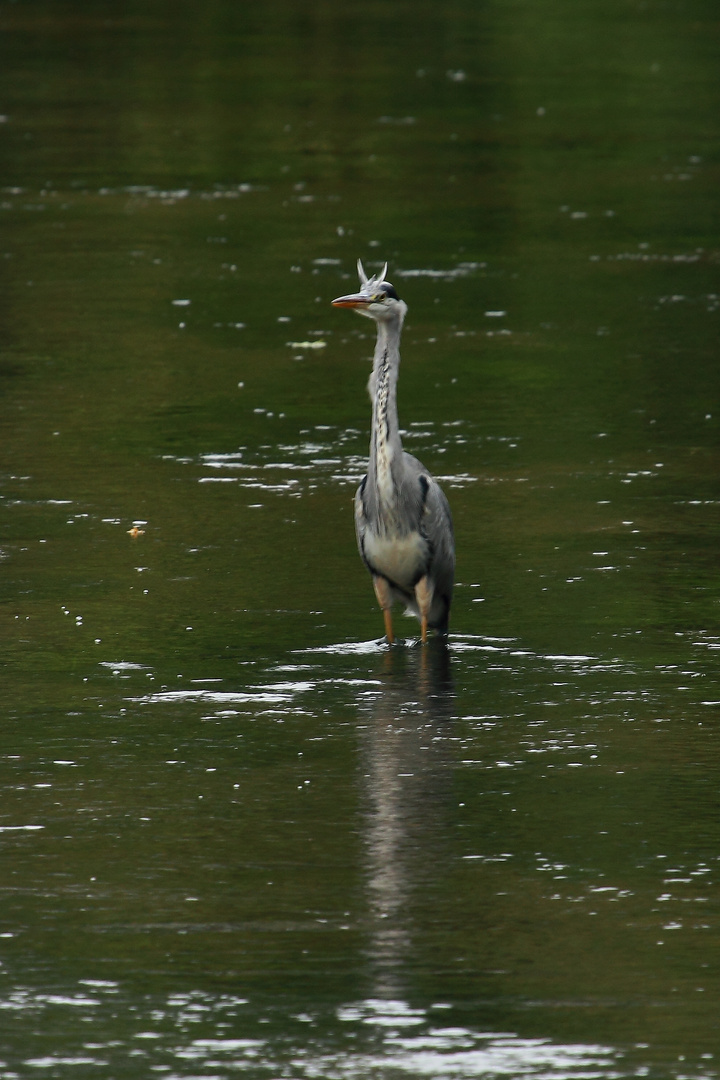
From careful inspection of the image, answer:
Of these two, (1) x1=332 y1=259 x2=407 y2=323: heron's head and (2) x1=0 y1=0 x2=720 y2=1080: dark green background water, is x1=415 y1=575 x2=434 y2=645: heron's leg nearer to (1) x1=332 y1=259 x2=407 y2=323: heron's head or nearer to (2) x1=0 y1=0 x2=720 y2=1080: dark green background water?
(2) x1=0 y1=0 x2=720 y2=1080: dark green background water

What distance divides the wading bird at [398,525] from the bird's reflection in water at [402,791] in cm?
21

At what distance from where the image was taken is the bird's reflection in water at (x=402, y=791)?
6.30 meters

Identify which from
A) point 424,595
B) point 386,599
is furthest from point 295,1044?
point 386,599

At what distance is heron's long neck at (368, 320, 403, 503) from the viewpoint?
9.37 meters

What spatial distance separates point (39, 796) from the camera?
748 cm

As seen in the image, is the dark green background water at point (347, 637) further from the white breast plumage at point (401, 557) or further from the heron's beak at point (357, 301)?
the heron's beak at point (357, 301)

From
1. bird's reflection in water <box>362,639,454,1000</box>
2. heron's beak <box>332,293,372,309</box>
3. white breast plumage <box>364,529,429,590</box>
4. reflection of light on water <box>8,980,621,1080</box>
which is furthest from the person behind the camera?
heron's beak <box>332,293,372,309</box>

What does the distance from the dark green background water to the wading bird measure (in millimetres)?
251

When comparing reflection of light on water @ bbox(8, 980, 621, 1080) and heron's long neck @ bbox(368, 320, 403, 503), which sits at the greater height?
heron's long neck @ bbox(368, 320, 403, 503)

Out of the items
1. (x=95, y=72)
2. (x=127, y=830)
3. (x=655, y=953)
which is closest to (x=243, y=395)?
(x=127, y=830)

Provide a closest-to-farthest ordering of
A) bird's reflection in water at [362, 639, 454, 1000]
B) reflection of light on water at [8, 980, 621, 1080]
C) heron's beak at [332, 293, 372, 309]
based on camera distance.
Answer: reflection of light on water at [8, 980, 621, 1080], bird's reflection in water at [362, 639, 454, 1000], heron's beak at [332, 293, 372, 309]

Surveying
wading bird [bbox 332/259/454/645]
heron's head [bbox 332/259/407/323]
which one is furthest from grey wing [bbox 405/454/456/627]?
heron's head [bbox 332/259/407/323]

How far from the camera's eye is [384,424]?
9469 millimetres

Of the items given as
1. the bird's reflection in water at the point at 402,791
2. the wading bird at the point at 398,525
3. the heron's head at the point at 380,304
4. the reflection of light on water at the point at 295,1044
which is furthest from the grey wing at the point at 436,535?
the reflection of light on water at the point at 295,1044
